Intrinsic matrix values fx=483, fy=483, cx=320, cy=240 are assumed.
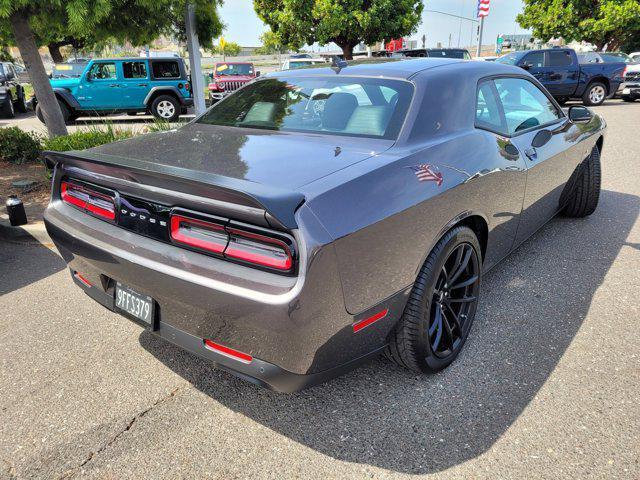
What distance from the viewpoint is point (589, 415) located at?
2271 mm

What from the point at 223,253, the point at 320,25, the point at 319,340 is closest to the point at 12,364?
the point at 223,253

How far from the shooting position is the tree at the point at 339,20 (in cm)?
2227

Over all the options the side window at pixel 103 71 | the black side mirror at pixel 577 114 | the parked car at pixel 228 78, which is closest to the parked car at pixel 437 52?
the parked car at pixel 228 78

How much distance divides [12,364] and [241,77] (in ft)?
51.3

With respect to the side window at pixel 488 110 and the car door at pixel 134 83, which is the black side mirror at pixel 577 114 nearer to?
the side window at pixel 488 110

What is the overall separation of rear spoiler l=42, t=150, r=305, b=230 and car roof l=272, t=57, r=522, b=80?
1.44 meters

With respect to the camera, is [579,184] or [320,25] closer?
[579,184]

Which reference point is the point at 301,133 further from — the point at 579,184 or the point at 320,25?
the point at 320,25

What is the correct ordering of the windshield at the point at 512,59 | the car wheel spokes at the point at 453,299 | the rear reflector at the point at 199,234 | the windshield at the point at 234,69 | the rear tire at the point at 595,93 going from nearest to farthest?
1. the rear reflector at the point at 199,234
2. the car wheel spokes at the point at 453,299
3. the windshield at the point at 512,59
4. the rear tire at the point at 595,93
5. the windshield at the point at 234,69

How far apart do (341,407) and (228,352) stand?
0.73 m

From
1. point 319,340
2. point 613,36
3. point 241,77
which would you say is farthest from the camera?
point 613,36

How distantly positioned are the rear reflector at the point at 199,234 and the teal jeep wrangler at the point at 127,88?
496 inches

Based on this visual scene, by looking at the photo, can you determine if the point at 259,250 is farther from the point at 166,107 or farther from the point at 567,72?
the point at 567,72

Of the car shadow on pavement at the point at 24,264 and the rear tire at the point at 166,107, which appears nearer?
the car shadow on pavement at the point at 24,264
